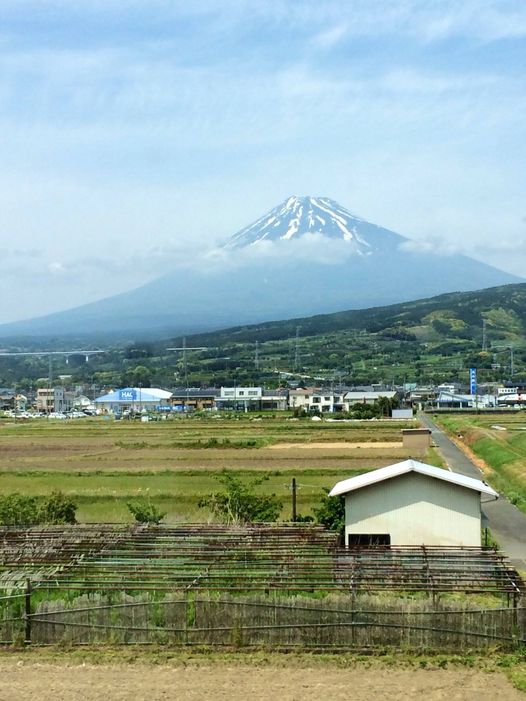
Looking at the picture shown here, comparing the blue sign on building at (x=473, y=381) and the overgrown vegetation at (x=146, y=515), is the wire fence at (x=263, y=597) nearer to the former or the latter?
the overgrown vegetation at (x=146, y=515)

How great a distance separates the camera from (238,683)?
8094mm

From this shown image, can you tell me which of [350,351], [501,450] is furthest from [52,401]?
[350,351]

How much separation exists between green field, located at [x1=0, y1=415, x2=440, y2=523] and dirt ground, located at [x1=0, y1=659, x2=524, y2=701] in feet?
25.1

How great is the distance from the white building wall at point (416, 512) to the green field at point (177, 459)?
12.2ft

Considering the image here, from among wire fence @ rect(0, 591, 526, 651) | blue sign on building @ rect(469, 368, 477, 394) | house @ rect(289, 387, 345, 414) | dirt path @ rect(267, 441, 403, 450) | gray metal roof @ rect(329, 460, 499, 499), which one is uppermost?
blue sign on building @ rect(469, 368, 477, 394)

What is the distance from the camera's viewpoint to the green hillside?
79.6 meters

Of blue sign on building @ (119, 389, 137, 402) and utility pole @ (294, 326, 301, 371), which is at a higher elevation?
utility pole @ (294, 326, 301, 371)

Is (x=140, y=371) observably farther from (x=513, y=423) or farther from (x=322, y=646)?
(x=322, y=646)

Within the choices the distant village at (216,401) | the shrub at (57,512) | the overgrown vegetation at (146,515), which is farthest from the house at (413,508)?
the distant village at (216,401)

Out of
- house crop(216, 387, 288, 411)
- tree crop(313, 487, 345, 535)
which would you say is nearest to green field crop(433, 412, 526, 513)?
tree crop(313, 487, 345, 535)

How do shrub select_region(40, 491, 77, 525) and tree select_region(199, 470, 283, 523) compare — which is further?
tree select_region(199, 470, 283, 523)

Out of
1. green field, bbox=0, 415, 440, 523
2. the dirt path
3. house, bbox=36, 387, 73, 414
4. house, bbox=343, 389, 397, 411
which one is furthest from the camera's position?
house, bbox=36, 387, 73, 414

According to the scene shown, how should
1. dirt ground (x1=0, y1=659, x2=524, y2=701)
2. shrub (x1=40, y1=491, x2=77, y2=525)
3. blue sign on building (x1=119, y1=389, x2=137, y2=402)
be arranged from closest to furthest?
dirt ground (x1=0, y1=659, x2=524, y2=701) → shrub (x1=40, y1=491, x2=77, y2=525) → blue sign on building (x1=119, y1=389, x2=137, y2=402)

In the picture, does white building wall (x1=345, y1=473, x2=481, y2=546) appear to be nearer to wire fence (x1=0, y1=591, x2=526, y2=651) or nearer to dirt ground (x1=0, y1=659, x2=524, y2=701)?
wire fence (x1=0, y1=591, x2=526, y2=651)
